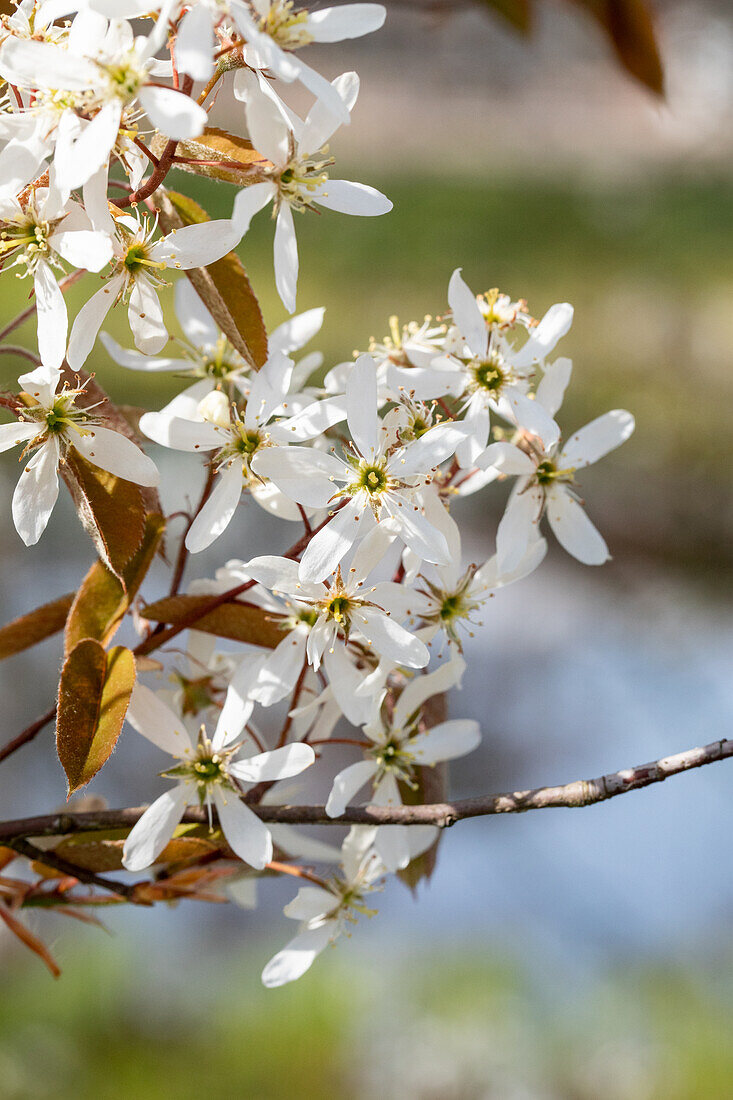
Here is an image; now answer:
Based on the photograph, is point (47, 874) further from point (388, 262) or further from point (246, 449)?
point (388, 262)

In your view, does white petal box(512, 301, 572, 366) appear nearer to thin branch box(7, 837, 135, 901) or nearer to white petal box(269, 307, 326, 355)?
white petal box(269, 307, 326, 355)

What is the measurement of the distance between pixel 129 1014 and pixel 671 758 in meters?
→ 1.27

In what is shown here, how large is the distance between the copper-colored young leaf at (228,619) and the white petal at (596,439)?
0.43 feet

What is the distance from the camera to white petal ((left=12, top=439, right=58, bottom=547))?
0.32 metres

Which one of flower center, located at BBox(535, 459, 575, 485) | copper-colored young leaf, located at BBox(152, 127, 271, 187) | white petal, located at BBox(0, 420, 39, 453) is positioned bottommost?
Answer: flower center, located at BBox(535, 459, 575, 485)

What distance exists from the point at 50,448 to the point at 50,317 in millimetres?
44

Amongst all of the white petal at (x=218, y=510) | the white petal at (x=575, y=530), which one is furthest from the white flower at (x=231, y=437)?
the white petal at (x=575, y=530)

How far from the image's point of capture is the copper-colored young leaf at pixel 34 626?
398 mm

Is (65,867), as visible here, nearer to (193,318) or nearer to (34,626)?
(34,626)

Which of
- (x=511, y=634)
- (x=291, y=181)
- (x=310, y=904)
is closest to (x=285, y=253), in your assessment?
(x=291, y=181)

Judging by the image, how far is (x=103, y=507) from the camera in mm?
333

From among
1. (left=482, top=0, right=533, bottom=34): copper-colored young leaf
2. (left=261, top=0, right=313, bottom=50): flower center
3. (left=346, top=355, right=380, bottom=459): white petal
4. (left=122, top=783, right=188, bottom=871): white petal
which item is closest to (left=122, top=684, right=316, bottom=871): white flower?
(left=122, top=783, right=188, bottom=871): white petal

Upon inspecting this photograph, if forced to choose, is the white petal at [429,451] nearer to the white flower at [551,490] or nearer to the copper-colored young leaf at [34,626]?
the white flower at [551,490]

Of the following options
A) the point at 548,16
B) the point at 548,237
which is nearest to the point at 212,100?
the point at 548,237
